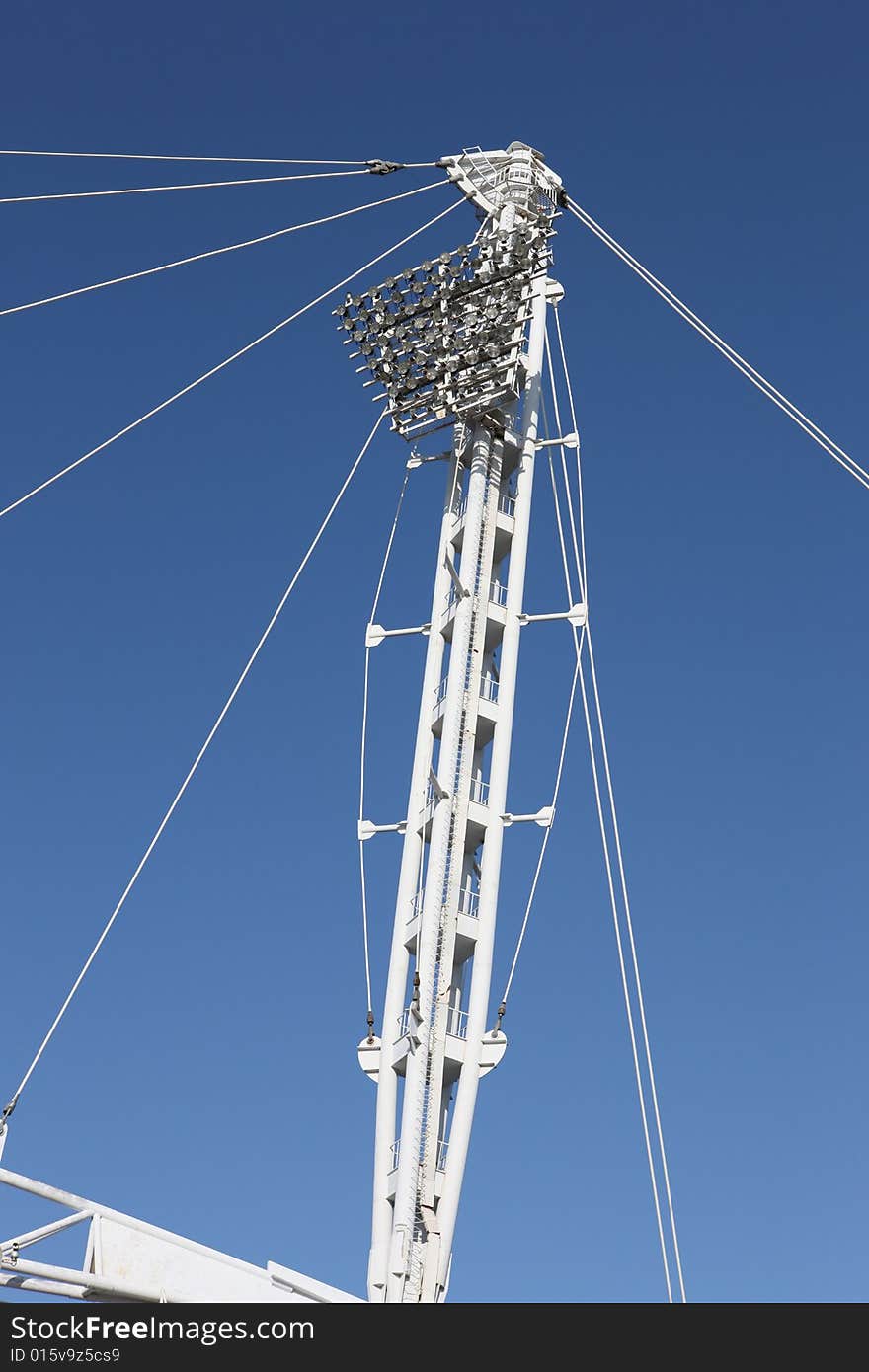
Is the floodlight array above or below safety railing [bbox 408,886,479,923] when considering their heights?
above

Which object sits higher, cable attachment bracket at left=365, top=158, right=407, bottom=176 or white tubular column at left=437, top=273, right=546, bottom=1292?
cable attachment bracket at left=365, top=158, right=407, bottom=176

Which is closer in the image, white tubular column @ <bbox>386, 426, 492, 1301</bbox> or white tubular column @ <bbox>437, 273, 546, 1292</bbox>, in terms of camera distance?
white tubular column @ <bbox>386, 426, 492, 1301</bbox>

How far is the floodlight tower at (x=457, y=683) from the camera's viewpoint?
28828mm

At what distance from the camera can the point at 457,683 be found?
32.2m

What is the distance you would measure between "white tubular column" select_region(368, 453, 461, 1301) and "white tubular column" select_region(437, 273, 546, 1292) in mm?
1020

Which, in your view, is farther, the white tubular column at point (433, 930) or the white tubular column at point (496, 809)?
the white tubular column at point (496, 809)

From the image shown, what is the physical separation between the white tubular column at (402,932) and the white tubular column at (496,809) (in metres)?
1.02

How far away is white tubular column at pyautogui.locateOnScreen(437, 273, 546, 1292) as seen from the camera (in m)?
28.9

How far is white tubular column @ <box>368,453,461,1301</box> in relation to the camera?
94.2ft

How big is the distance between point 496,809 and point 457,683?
7.89 feet

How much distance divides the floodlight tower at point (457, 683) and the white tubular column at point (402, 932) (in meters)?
0.03

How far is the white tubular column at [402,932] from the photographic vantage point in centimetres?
2870

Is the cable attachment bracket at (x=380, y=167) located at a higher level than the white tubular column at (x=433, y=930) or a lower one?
higher
